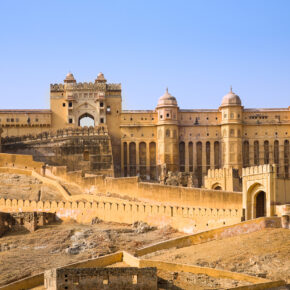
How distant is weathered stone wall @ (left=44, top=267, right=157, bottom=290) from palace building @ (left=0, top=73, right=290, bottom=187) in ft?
142

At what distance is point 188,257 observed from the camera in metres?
36.0

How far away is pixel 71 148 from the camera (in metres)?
68.5

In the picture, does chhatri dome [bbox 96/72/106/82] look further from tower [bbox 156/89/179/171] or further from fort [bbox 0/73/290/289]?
tower [bbox 156/89/179/171]

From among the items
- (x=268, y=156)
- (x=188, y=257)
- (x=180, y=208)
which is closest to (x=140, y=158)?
(x=268, y=156)

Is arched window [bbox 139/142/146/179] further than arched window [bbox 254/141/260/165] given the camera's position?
No

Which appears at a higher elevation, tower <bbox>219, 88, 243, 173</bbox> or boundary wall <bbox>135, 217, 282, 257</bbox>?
tower <bbox>219, 88, 243, 173</bbox>

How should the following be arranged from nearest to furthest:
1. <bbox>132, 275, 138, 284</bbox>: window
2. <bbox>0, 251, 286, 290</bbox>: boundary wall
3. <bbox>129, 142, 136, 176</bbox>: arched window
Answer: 1. <bbox>132, 275, 138, 284</bbox>: window
2. <bbox>0, 251, 286, 290</bbox>: boundary wall
3. <bbox>129, 142, 136, 176</bbox>: arched window

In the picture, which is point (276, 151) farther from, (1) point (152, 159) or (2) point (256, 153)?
(1) point (152, 159)

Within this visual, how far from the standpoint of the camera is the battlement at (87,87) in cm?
7488

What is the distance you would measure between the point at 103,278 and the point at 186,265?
520cm

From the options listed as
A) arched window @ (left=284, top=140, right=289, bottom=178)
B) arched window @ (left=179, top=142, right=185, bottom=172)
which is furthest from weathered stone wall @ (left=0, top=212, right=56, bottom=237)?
arched window @ (left=284, top=140, right=289, bottom=178)

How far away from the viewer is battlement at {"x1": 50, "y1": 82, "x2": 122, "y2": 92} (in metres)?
74.9

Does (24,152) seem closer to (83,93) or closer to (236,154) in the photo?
(83,93)

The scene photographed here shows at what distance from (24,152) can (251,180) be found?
30399 millimetres
